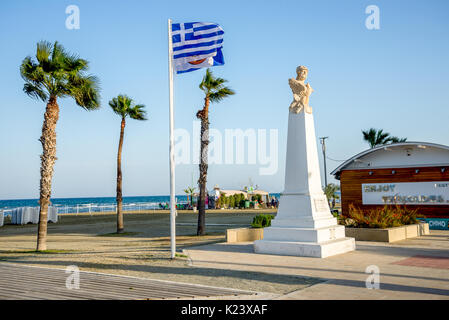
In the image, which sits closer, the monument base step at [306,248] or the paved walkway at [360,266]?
the paved walkway at [360,266]

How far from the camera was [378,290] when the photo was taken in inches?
271

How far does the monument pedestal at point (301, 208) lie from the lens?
39.2ft

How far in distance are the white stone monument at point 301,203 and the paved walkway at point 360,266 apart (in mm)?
572

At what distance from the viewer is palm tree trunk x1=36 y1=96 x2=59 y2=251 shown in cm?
1362

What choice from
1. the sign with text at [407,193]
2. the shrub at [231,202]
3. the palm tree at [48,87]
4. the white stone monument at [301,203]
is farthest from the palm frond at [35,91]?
the shrub at [231,202]

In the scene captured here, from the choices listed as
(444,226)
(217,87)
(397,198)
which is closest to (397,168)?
(397,198)

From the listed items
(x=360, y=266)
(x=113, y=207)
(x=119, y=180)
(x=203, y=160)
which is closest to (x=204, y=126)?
(x=203, y=160)

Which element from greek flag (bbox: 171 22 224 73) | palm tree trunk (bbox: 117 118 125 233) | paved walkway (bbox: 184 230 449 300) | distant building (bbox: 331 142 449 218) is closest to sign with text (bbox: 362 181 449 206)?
distant building (bbox: 331 142 449 218)

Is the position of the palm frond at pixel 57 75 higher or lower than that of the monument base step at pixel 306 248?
higher

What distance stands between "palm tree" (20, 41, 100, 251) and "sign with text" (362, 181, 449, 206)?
1627cm

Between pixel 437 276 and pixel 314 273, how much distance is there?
8.10 ft

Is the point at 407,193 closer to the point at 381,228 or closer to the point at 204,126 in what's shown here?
the point at 381,228

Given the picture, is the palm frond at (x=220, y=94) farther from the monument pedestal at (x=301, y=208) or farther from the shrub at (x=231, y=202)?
the shrub at (x=231, y=202)
